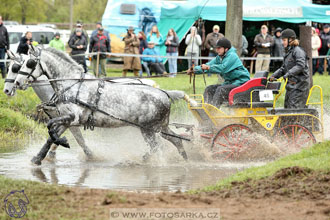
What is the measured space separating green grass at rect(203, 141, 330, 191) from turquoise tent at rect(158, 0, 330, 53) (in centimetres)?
1563

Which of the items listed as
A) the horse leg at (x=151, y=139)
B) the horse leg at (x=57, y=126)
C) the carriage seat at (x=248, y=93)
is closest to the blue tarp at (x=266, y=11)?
the carriage seat at (x=248, y=93)

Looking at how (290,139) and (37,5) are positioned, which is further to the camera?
(37,5)

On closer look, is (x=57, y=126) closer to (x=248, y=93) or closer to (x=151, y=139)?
(x=151, y=139)

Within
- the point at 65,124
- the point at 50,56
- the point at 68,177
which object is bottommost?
the point at 68,177

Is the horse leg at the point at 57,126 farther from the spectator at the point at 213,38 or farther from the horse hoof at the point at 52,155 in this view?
the spectator at the point at 213,38

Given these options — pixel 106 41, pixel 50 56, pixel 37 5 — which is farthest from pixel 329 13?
pixel 37 5

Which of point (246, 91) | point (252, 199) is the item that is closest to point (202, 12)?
point (246, 91)

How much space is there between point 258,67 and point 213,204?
16.9m

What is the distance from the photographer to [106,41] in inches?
878

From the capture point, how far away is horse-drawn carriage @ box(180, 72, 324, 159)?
416 inches

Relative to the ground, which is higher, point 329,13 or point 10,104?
point 329,13

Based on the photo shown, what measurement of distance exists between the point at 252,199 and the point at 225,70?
4.38m

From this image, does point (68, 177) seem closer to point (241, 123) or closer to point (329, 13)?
point (241, 123)

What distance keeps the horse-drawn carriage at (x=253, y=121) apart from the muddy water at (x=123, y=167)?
0.37m
